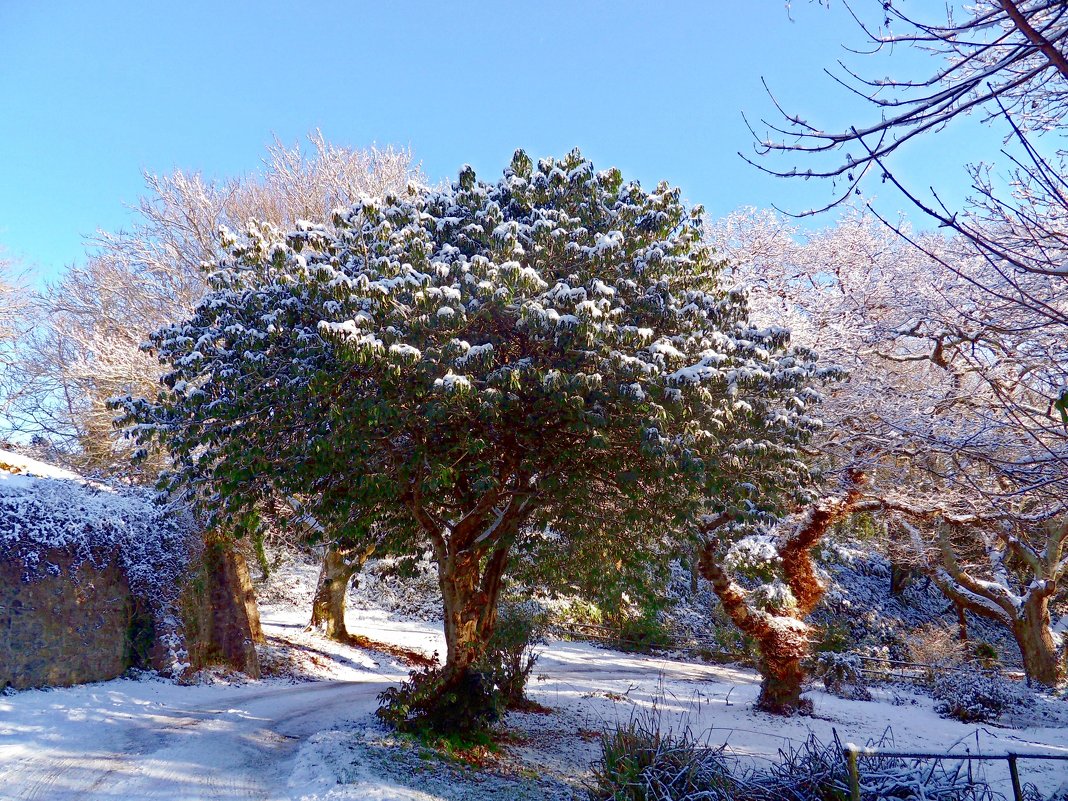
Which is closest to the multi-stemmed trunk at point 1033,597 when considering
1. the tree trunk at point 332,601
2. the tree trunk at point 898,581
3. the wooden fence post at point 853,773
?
the tree trunk at point 898,581

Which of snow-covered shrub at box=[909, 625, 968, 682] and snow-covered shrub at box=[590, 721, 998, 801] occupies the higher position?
snow-covered shrub at box=[909, 625, 968, 682]

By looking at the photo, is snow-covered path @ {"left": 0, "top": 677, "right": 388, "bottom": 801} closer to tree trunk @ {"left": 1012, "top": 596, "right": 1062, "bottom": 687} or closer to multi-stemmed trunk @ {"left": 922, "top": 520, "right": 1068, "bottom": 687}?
multi-stemmed trunk @ {"left": 922, "top": 520, "right": 1068, "bottom": 687}

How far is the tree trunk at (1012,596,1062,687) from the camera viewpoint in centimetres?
1588

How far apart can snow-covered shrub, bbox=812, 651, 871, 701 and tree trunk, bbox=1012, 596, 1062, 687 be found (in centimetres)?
412

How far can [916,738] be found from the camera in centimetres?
1109

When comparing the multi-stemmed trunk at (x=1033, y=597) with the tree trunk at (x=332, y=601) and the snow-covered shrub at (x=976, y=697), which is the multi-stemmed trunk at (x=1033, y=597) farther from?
the tree trunk at (x=332, y=601)

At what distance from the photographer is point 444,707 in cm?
866

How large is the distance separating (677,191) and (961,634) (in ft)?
60.7

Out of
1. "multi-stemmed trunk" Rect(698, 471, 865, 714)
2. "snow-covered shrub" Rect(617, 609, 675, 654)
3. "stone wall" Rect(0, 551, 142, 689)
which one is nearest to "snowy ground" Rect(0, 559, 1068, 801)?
"stone wall" Rect(0, 551, 142, 689)

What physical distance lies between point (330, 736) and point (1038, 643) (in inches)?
653

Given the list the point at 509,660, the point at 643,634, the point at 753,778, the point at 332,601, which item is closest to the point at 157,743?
the point at 509,660

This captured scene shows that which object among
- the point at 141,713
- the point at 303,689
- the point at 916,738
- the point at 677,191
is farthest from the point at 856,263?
the point at 141,713

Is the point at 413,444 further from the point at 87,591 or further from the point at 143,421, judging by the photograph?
the point at 87,591

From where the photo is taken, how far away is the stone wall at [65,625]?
9219 mm
